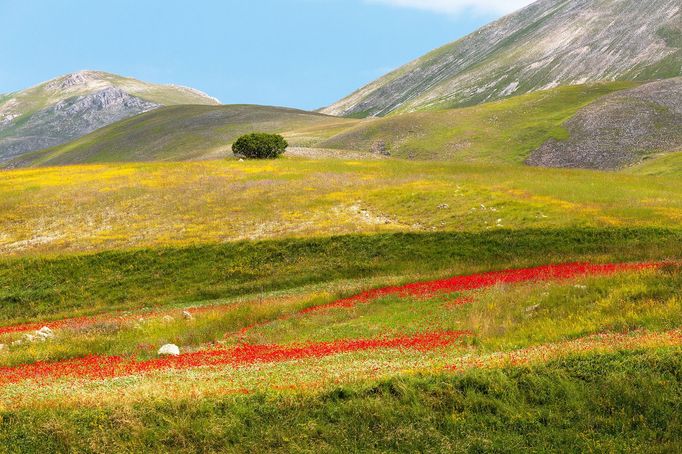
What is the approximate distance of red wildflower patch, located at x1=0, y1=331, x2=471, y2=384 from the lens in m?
21.5

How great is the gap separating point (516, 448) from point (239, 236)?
137ft

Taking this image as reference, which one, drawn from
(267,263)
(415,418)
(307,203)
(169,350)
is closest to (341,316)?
(169,350)

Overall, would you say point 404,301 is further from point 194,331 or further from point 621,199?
point 621,199

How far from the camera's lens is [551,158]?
10875cm

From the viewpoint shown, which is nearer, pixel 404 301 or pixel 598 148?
pixel 404 301

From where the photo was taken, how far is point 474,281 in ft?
118

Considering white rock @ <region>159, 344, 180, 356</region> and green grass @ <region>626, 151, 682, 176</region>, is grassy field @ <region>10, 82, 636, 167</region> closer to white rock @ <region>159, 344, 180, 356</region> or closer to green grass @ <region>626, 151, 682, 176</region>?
green grass @ <region>626, 151, 682, 176</region>

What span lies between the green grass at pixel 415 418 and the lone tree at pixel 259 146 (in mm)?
85318

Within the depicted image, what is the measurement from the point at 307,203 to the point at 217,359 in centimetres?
4099

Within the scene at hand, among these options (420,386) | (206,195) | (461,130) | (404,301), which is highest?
(461,130)

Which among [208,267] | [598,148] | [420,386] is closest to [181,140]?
[598,148]

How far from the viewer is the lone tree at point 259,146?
3829 inches

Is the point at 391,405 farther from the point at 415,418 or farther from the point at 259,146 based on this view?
the point at 259,146

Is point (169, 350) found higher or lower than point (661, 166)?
lower
